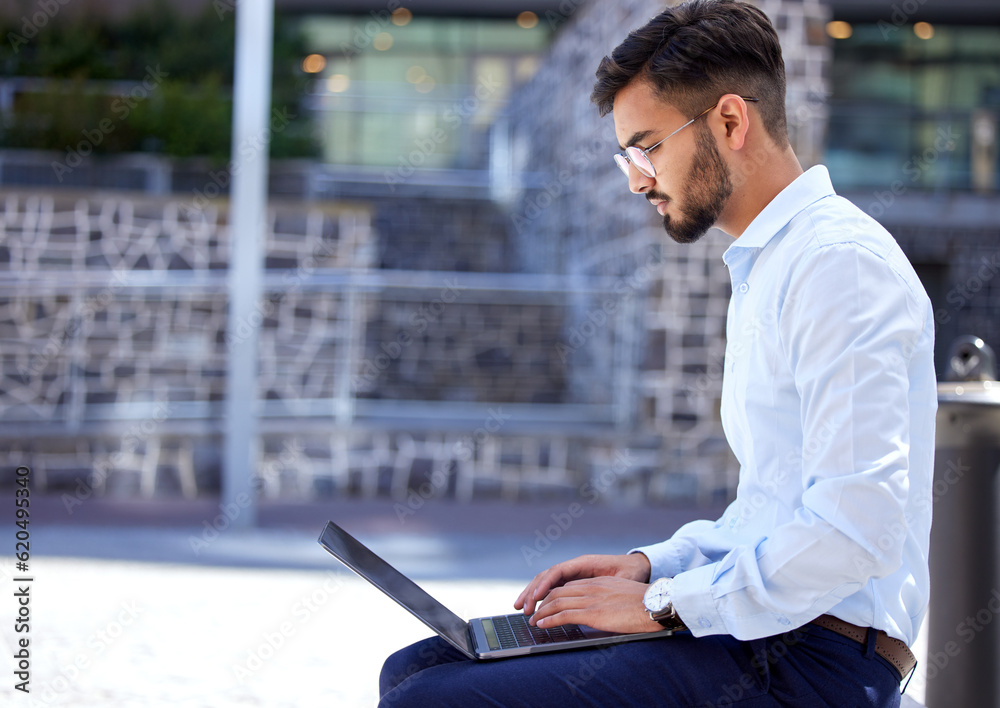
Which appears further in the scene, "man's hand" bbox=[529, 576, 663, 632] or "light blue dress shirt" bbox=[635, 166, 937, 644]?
"man's hand" bbox=[529, 576, 663, 632]

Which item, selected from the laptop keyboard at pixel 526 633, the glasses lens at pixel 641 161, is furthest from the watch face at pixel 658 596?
the glasses lens at pixel 641 161

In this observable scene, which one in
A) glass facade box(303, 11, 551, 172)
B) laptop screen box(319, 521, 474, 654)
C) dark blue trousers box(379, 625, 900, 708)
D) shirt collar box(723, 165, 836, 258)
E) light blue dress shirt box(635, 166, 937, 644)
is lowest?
dark blue trousers box(379, 625, 900, 708)

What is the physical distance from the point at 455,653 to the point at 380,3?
439 inches

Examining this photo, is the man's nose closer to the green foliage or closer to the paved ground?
the paved ground

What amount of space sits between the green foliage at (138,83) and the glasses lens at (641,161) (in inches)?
294

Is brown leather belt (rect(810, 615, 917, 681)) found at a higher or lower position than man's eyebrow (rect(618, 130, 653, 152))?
lower

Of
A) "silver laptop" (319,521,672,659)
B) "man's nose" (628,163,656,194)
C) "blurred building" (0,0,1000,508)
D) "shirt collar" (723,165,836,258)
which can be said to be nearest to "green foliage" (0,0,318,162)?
"blurred building" (0,0,1000,508)

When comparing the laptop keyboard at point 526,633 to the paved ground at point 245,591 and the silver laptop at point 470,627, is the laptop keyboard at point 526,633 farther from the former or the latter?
the paved ground at point 245,591

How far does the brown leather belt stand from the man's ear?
30.1 inches

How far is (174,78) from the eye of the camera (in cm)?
1018

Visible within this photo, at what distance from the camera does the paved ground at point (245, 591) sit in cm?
296

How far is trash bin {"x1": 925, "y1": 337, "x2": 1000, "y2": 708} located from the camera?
209 centimetres

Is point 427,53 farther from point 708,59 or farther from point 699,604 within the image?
point 699,604

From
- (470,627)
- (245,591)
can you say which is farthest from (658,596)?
(245,591)
